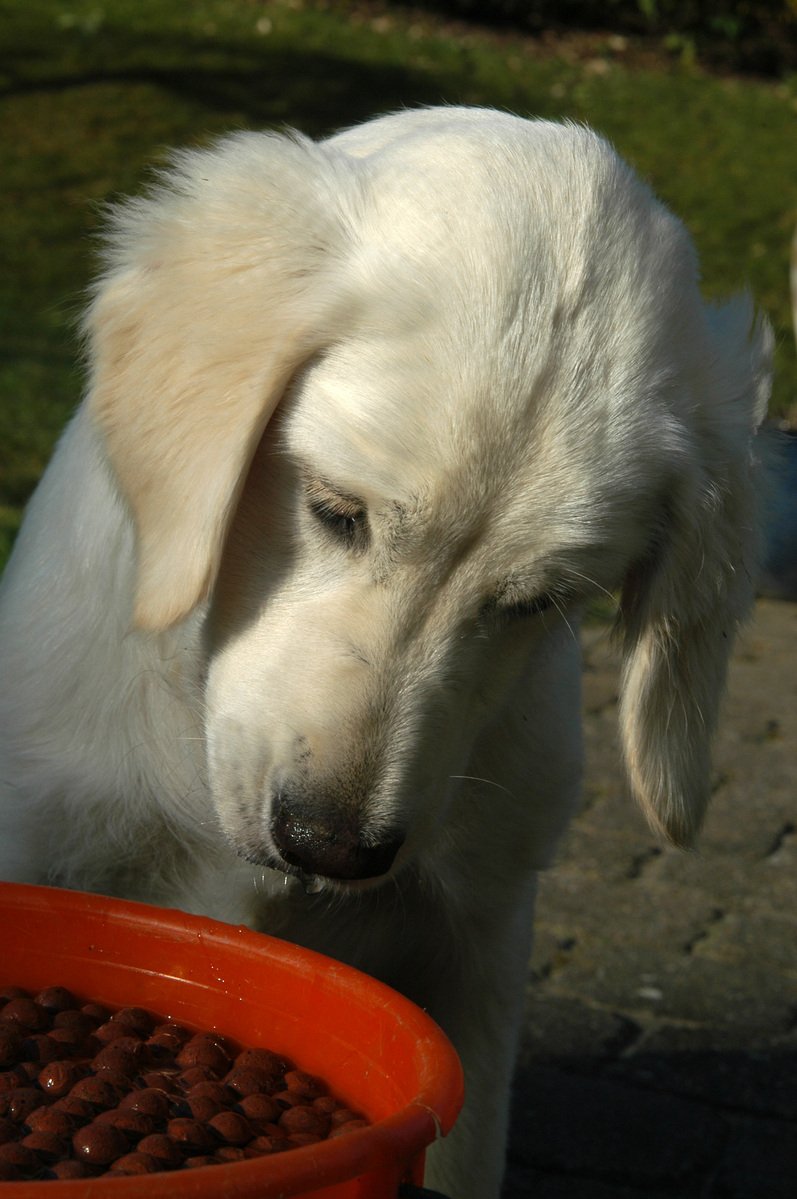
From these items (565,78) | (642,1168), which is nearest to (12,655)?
(642,1168)

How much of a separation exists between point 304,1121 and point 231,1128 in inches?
3.3

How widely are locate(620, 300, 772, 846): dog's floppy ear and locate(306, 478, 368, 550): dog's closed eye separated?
56cm

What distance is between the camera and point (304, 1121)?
1.71 metres

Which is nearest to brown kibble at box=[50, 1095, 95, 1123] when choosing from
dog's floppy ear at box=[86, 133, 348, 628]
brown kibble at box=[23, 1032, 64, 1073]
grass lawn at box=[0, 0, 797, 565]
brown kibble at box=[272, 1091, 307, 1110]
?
brown kibble at box=[23, 1032, 64, 1073]

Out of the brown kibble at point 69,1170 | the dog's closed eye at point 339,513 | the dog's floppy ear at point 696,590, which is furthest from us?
the dog's floppy ear at point 696,590

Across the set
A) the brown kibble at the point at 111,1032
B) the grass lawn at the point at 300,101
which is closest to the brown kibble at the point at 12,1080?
the brown kibble at the point at 111,1032

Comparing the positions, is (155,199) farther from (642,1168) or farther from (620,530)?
(642,1168)

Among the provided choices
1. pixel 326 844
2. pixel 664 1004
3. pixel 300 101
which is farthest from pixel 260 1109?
pixel 300 101

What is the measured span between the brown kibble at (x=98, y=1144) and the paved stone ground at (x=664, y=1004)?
1862 mm

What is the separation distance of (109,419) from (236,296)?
29 cm

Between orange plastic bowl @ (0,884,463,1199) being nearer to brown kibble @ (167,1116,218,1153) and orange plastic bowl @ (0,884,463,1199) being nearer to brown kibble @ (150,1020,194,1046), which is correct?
brown kibble @ (150,1020,194,1046)

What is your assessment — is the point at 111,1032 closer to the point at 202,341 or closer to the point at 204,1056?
the point at 204,1056

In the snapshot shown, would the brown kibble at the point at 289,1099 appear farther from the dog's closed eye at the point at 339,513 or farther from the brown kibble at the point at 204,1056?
the dog's closed eye at the point at 339,513

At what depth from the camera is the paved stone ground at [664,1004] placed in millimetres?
3404
